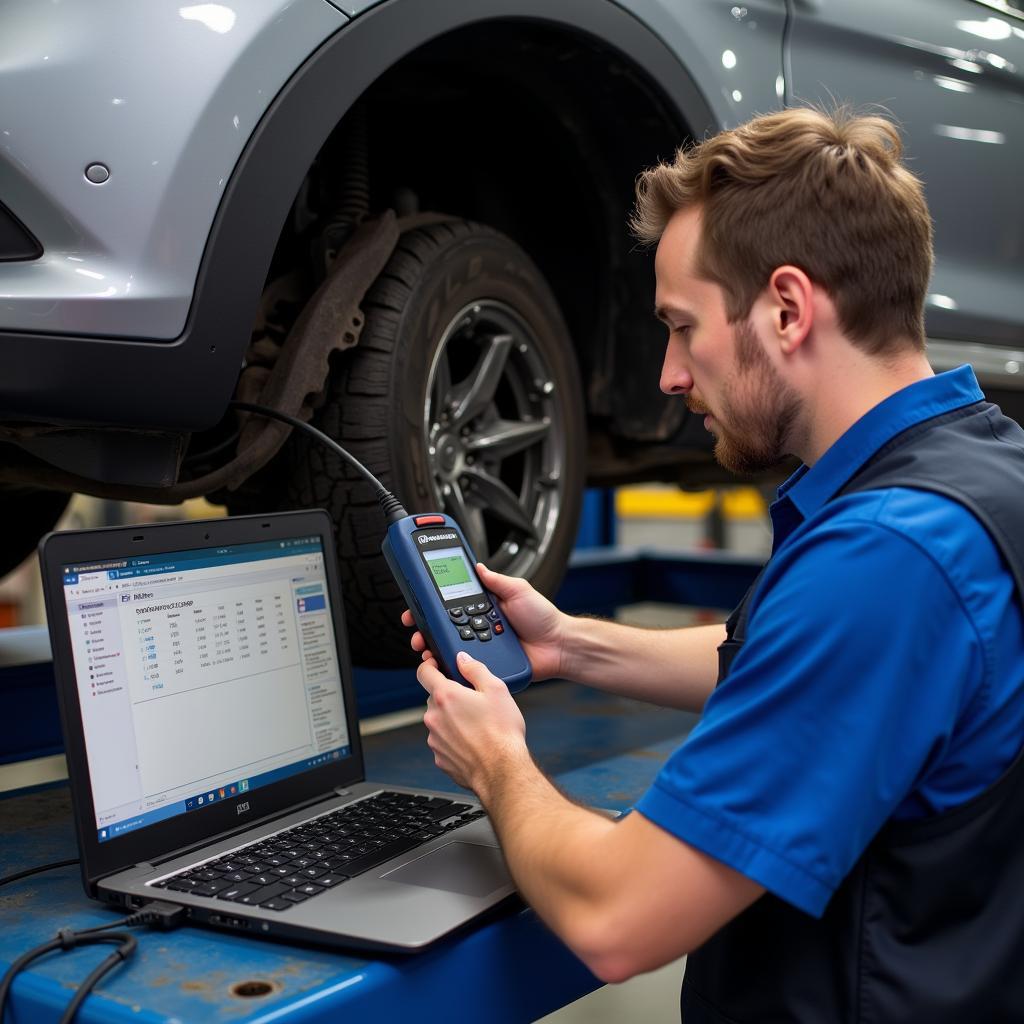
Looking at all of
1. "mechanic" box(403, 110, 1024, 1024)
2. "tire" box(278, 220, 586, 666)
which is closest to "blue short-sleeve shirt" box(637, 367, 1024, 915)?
"mechanic" box(403, 110, 1024, 1024)

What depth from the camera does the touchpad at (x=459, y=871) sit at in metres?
0.96

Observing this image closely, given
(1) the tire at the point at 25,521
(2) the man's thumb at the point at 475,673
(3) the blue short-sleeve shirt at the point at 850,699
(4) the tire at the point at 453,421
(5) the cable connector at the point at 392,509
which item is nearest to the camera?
(3) the blue short-sleeve shirt at the point at 850,699

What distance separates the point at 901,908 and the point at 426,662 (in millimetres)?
450

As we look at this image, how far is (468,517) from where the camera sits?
1580 mm

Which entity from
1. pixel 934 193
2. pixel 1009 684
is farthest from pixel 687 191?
pixel 934 193

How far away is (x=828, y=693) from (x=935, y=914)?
193 millimetres

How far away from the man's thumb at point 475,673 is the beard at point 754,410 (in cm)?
28

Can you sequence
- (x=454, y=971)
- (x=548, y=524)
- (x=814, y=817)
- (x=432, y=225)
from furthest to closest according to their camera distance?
(x=548, y=524), (x=432, y=225), (x=454, y=971), (x=814, y=817)

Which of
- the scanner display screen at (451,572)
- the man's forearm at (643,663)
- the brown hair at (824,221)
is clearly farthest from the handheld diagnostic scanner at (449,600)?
the brown hair at (824,221)

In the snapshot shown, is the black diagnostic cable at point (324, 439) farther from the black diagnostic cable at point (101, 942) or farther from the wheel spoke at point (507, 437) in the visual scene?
the black diagnostic cable at point (101, 942)

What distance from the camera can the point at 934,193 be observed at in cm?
191

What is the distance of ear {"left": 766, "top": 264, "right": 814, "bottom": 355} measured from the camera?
0.90 meters

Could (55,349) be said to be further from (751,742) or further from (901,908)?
(901,908)

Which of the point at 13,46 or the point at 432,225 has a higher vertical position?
the point at 13,46
